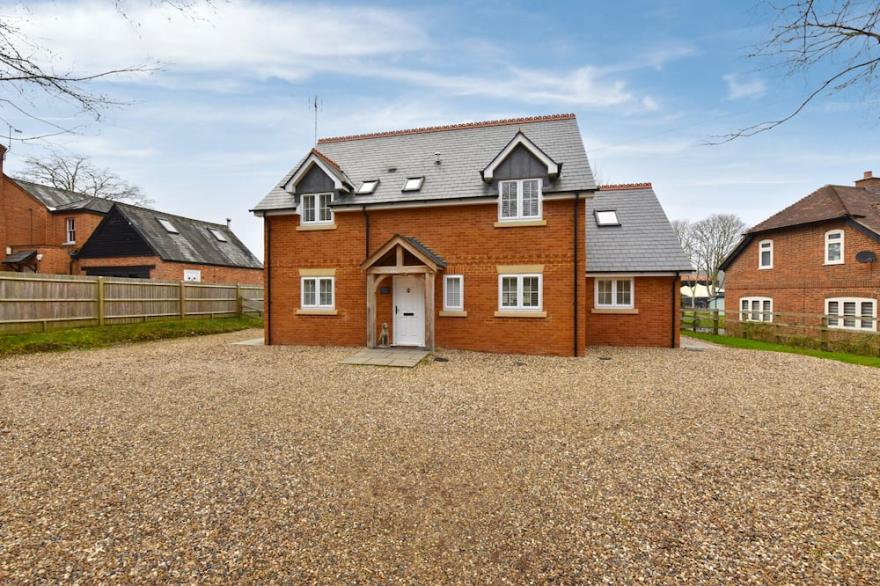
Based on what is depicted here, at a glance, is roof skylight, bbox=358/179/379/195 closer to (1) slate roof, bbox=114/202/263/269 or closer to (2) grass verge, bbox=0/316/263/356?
(2) grass verge, bbox=0/316/263/356

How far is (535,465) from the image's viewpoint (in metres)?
4.88

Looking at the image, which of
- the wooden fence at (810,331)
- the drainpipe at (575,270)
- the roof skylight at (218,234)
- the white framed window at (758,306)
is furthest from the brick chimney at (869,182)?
the roof skylight at (218,234)

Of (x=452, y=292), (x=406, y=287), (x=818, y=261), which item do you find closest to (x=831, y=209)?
(x=818, y=261)

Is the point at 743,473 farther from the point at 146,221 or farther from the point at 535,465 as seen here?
the point at 146,221

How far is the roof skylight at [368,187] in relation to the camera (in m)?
14.4

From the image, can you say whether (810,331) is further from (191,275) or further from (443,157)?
(191,275)

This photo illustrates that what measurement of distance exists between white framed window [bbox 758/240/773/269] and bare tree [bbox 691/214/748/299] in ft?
96.3

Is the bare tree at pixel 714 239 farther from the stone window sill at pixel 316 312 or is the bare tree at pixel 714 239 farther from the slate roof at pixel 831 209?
the stone window sill at pixel 316 312

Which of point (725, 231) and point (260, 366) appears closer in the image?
point (260, 366)

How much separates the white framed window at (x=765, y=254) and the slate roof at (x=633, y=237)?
11351 millimetres

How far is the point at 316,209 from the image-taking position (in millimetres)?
14617

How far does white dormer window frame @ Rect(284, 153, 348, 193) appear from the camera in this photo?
1416cm

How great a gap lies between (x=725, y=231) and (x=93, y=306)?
62.3 m

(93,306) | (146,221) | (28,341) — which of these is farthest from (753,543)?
(146,221)
